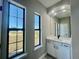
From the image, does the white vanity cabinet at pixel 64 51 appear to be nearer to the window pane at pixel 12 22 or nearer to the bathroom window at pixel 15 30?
the bathroom window at pixel 15 30

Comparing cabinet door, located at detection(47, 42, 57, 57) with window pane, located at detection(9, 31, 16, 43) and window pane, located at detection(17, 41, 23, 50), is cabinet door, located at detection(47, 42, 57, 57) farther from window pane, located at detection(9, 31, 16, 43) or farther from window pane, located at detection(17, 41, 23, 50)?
window pane, located at detection(9, 31, 16, 43)

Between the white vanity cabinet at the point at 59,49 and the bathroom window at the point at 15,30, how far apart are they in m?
1.72

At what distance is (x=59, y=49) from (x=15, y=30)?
2352mm

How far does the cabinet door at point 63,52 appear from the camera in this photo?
386cm

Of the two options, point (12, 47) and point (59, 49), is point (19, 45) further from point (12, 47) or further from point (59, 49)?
point (59, 49)

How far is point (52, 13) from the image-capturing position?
5648mm

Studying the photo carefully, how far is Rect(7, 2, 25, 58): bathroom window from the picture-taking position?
2701 millimetres

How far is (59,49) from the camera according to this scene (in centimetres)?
449

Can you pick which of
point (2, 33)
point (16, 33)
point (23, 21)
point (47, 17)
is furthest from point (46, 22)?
point (2, 33)

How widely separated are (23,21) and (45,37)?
2.38m

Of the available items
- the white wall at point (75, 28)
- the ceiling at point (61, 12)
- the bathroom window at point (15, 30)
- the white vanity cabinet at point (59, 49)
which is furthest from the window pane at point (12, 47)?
the ceiling at point (61, 12)

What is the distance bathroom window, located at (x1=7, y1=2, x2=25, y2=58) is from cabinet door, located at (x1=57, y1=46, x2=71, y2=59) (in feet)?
5.62

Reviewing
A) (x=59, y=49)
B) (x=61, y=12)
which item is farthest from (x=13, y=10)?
(x=61, y=12)

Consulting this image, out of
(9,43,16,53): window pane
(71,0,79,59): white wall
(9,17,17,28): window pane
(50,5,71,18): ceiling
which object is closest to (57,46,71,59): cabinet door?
(71,0,79,59): white wall
